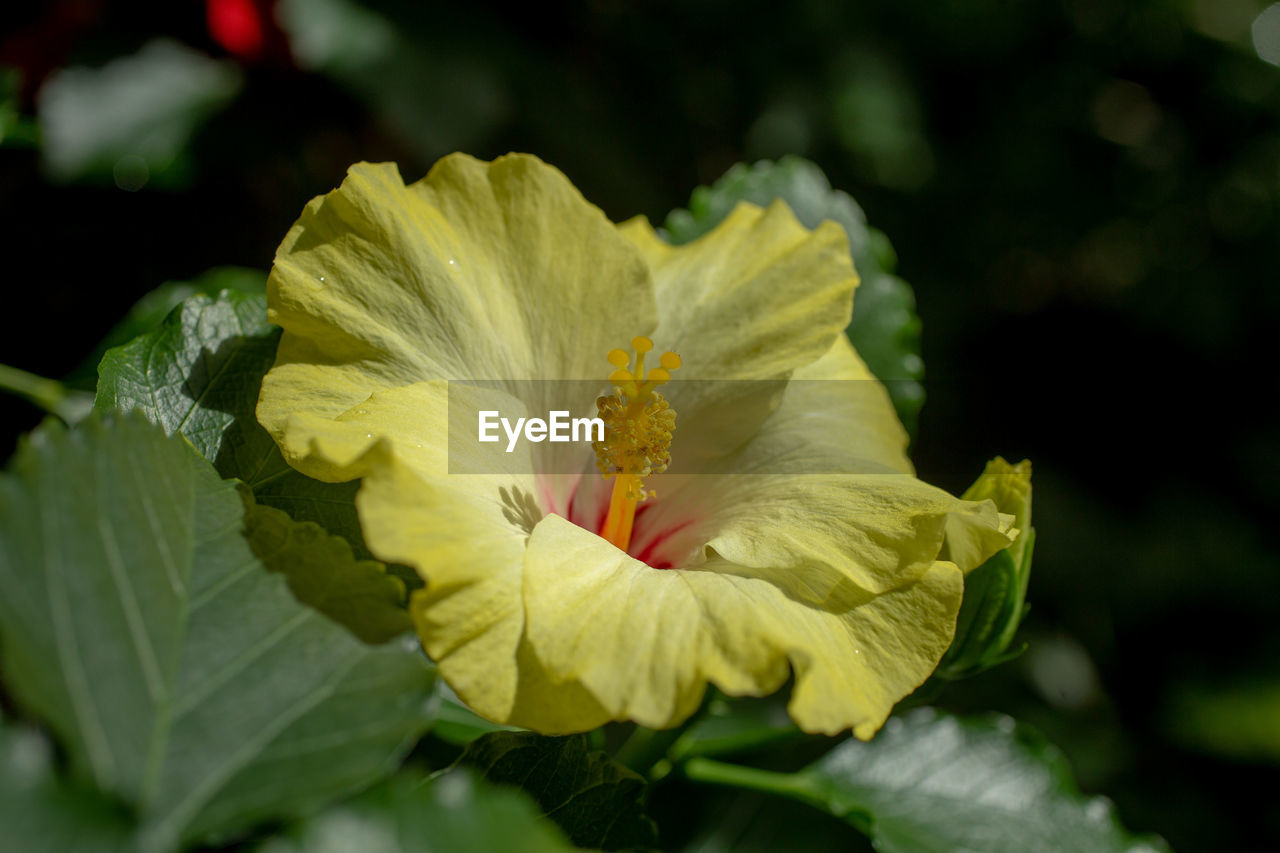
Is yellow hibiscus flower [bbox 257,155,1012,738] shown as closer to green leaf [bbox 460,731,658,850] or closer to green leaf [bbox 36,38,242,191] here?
green leaf [bbox 460,731,658,850]

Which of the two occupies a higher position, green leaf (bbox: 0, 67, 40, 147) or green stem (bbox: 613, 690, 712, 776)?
green leaf (bbox: 0, 67, 40, 147)

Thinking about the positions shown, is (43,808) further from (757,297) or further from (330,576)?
(757,297)

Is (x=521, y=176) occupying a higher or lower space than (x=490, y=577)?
higher

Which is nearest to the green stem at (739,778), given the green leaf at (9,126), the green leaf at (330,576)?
the green leaf at (330,576)

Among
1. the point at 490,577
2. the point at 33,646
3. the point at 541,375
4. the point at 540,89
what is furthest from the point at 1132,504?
the point at 33,646

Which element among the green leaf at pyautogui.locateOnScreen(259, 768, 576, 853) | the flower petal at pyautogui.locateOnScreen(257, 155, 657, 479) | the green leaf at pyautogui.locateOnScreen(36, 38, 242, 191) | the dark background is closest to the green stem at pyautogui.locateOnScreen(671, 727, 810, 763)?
the flower petal at pyautogui.locateOnScreen(257, 155, 657, 479)

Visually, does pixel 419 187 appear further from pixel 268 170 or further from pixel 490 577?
pixel 268 170
